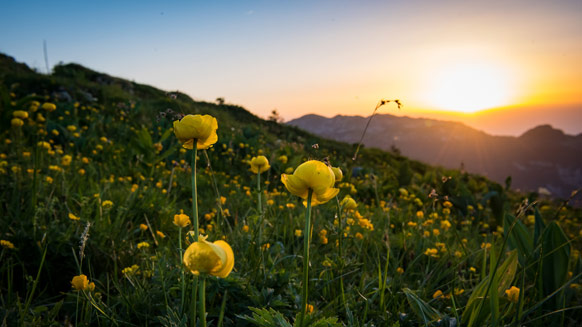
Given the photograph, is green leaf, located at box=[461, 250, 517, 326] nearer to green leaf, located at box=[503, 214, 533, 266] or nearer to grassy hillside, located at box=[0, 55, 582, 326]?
grassy hillside, located at box=[0, 55, 582, 326]

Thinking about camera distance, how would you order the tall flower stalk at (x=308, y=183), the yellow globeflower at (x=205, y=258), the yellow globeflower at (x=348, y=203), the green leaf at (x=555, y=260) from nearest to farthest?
the yellow globeflower at (x=205, y=258)
the tall flower stalk at (x=308, y=183)
the yellow globeflower at (x=348, y=203)
the green leaf at (x=555, y=260)

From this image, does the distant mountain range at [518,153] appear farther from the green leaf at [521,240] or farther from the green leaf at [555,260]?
the green leaf at [555,260]

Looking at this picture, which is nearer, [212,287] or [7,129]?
[212,287]

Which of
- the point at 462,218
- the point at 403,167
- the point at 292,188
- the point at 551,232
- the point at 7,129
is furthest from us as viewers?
the point at 403,167

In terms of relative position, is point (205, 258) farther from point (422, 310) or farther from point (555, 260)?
point (555, 260)

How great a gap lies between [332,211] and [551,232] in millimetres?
1662

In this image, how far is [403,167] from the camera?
612cm

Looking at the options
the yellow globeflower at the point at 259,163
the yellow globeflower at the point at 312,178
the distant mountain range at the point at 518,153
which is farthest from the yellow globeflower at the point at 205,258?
the distant mountain range at the point at 518,153

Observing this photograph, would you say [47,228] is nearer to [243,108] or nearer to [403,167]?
[403,167]

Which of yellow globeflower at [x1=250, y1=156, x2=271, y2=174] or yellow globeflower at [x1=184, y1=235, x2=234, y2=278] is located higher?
yellow globeflower at [x1=250, y1=156, x2=271, y2=174]

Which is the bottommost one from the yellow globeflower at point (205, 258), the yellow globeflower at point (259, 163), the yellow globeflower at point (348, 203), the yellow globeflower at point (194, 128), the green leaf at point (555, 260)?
the green leaf at point (555, 260)

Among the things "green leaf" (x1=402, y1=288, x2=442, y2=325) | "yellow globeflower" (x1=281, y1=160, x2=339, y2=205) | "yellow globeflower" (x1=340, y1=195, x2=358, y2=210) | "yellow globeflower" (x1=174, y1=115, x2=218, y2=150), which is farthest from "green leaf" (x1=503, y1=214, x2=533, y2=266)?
"yellow globeflower" (x1=174, y1=115, x2=218, y2=150)

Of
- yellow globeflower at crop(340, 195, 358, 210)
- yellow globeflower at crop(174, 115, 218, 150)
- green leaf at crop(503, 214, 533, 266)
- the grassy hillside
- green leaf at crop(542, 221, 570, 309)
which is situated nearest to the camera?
yellow globeflower at crop(174, 115, 218, 150)

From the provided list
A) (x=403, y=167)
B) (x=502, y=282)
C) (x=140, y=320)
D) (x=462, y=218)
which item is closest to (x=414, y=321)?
(x=502, y=282)
